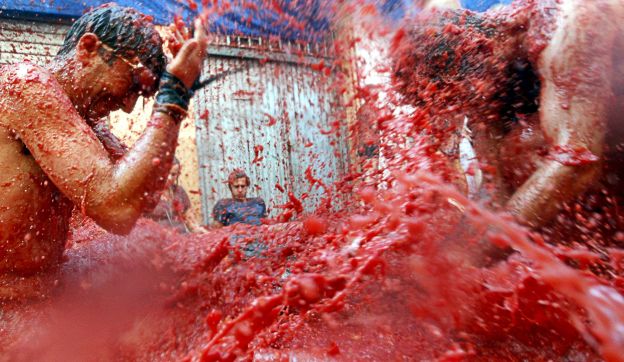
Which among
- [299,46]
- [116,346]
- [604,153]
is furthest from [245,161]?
[604,153]

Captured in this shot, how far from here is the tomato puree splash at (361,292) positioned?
1297 mm

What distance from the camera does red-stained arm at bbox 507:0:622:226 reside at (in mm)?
1459

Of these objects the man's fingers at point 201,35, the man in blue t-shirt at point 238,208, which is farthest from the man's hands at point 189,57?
the man in blue t-shirt at point 238,208

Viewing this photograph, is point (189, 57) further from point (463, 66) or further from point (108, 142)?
point (463, 66)

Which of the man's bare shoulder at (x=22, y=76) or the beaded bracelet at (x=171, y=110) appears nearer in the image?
the man's bare shoulder at (x=22, y=76)

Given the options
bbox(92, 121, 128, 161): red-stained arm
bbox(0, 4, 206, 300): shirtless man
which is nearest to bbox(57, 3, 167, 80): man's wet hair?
bbox(0, 4, 206, 300): shirtless man

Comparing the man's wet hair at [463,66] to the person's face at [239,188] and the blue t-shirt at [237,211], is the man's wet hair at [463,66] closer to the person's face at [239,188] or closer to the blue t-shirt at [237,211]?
the blue t-shirt at [237,211]

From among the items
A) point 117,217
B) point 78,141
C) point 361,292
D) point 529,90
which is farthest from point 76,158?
point 529,90

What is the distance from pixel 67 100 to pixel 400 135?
1345 mm

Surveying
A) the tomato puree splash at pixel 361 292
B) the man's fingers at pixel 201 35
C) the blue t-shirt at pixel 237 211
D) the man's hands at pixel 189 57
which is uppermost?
the man's fingers at pixel 201 35

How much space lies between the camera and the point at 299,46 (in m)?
3.83

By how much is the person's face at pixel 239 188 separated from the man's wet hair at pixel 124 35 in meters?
3.14

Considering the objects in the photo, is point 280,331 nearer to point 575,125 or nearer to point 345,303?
point 345,303

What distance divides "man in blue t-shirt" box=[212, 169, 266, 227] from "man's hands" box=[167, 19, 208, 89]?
278 cm
